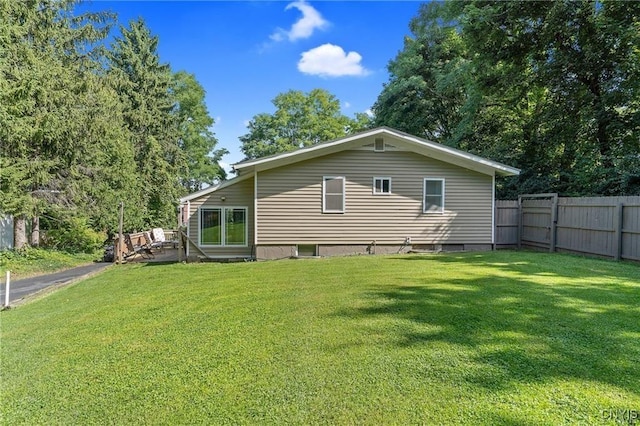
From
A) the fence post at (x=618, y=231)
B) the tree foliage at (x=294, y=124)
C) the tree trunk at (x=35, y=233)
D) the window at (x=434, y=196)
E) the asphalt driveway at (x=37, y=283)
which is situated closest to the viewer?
the asphalt driveway at (x=37, y=283)

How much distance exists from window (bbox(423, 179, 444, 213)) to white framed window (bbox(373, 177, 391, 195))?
1.30 m

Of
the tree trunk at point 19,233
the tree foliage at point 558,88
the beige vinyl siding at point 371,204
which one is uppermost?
the tree foliage at point 558,88

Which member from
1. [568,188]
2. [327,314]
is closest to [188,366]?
[327,314]

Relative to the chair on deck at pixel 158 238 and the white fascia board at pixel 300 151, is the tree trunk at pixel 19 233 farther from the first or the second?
the white fascia board at pixel 300 151

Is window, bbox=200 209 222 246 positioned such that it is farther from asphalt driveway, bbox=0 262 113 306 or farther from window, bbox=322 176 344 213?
window, bbox=322 176 344 213

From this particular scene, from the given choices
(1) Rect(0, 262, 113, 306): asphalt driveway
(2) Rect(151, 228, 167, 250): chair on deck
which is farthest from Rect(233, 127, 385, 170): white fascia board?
(2) Rect(151, 228, 167, 250): chair on deck

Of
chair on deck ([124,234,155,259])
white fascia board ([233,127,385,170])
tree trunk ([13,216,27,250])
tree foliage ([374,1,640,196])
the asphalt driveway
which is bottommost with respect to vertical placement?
the asphalt driveway

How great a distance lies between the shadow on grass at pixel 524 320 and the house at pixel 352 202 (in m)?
5.55

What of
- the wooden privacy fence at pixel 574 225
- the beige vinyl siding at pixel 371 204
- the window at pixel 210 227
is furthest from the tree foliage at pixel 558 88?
the window at pixel 210 227

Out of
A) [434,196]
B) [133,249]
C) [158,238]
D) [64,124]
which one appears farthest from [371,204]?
[158,238]

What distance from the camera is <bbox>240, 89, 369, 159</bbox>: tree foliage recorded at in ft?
114

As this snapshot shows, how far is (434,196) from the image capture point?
1238 centimetres

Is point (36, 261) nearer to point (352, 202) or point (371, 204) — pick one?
point (352, 202)

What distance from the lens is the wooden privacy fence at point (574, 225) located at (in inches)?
354
